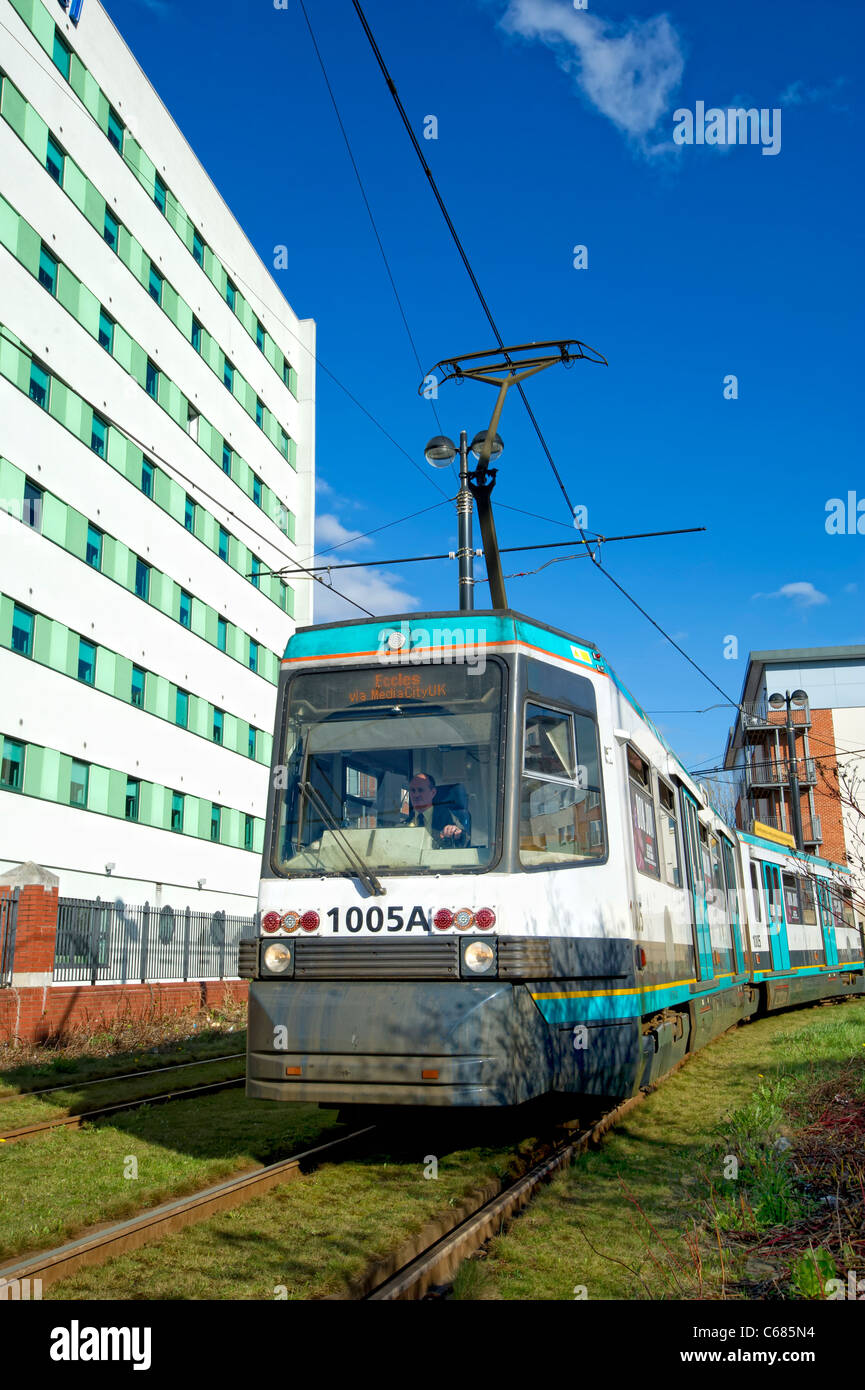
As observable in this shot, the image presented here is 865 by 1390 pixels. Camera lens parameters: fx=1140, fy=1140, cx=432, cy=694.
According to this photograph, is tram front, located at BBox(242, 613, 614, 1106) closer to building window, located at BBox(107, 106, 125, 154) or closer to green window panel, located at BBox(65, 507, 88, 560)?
green window panel, located at BBox(65, 507, 88, 560)

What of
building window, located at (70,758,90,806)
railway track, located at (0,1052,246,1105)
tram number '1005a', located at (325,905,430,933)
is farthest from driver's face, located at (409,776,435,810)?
building window, located at (70,758,90,806)

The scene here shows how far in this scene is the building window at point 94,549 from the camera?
87.5 feet

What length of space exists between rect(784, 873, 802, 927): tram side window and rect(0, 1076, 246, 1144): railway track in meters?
12.1

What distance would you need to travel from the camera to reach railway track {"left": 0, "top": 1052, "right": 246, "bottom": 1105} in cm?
1194

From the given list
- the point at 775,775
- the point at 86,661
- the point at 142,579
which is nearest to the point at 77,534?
the point at 86,661

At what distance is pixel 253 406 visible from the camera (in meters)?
37.4

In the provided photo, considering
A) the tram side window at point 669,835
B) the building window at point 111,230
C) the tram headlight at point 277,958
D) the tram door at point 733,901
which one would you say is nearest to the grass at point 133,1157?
the tram headlight at point 277,958

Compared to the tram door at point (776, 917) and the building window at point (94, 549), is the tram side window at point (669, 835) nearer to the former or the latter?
the tram door at point (776, 917)

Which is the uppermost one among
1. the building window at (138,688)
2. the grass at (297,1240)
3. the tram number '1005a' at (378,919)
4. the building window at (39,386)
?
the building window at (39,386)

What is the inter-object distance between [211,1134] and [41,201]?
2278 cm

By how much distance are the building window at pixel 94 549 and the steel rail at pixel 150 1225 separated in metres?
21.3

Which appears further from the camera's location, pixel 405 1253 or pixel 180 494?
pixel 180 494

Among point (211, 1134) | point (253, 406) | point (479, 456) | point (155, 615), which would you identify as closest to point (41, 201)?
point (155, 615)
